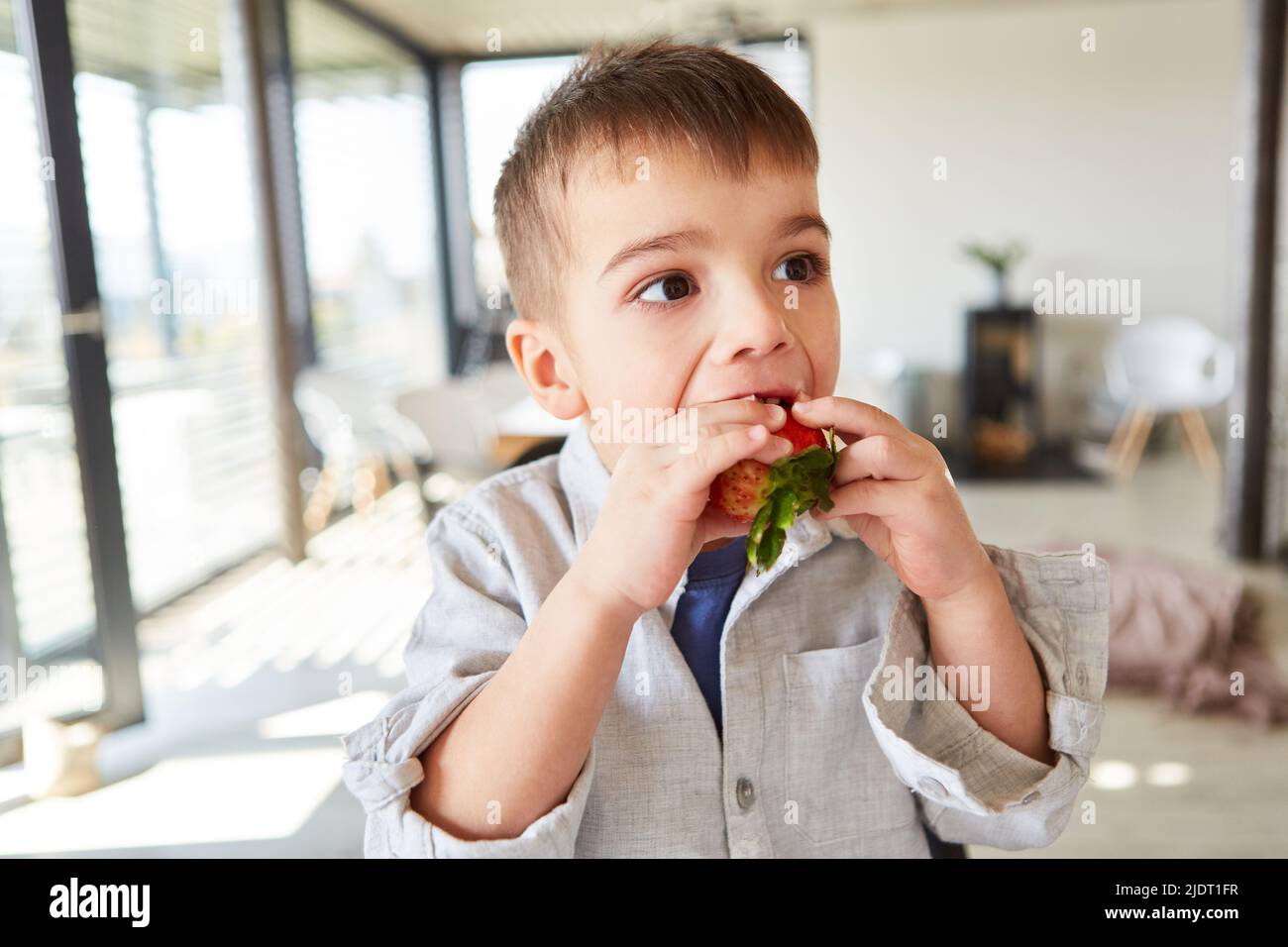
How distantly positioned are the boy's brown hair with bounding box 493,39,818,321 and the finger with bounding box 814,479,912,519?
0.66ft

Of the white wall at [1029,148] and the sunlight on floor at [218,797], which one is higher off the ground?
the white wall at [1029,148]

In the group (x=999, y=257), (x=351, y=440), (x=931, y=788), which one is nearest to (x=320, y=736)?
(x=931, y=788)

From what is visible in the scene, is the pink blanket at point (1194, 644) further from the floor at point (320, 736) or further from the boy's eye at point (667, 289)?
the boy's eye at point (667, 289)

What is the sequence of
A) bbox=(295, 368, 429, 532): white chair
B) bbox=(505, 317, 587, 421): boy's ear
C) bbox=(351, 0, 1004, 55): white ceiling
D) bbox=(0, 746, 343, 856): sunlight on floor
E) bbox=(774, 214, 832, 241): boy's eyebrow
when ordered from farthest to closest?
bbox=(351, 0, 1004, 55): white ceiling → bbox=(295, 368, 429, 532): white chair → bbox=(0, 746, 343, 856): sunlight on floor → bbox=(505, 317, 587, 421): boy's ear → bbox=(774, 214, 832, 241): boy's eyebrow

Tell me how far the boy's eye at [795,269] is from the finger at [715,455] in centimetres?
14

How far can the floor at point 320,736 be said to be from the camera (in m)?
1.28

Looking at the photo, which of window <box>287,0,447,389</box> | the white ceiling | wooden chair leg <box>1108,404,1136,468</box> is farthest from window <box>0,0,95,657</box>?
wooden chair leg <box>1108,404,1136,468</box>

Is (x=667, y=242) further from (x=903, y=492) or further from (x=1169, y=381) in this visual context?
(x=1169, y=381)

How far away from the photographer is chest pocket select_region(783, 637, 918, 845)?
729mm

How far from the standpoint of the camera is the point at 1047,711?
676 mm

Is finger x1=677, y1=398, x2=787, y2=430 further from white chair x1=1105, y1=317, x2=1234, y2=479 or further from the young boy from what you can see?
white chair x1=1105, y1=317, x2=1234, y2=479

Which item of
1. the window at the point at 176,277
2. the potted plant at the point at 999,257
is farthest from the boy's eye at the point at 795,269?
the potted plant at the point at 999,257

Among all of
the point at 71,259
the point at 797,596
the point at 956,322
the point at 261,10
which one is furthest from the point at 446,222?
the point at 797,596
